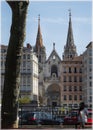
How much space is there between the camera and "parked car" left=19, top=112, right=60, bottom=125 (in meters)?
24.4

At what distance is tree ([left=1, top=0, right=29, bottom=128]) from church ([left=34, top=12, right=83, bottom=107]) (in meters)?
109

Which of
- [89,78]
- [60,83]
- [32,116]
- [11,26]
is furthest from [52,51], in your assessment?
[11,26]

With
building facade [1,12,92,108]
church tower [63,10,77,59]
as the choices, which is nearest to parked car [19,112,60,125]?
building facade [1,12,92,108]

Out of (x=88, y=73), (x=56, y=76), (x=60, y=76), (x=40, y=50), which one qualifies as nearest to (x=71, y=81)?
(x=60, y=76)

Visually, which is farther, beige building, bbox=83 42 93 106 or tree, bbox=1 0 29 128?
Answer: beige building, bbox=83 42 93 106

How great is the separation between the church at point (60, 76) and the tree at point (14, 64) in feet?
358

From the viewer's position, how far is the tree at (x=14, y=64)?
12477mm

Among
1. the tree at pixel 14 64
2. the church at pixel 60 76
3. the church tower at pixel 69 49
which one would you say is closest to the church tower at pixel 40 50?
the church at pixel 60 76

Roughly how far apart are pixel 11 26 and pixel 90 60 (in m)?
104

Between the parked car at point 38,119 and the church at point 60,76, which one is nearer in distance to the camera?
the parked car at point 38,119

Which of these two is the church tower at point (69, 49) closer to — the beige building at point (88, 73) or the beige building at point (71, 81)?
the beige building at point (71, 81)

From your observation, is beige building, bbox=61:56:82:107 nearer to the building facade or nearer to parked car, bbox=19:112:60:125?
the building facade

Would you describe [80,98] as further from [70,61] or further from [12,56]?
[12,56]

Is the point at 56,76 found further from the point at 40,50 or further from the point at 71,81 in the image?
the point at 40,50
